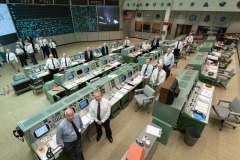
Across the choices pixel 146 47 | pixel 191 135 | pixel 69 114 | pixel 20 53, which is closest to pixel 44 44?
pixel 20 53

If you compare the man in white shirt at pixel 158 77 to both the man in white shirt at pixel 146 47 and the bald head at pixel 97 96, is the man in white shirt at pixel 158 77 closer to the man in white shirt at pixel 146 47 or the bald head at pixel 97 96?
the bald head at pixel 97 96

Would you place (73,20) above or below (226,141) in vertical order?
above

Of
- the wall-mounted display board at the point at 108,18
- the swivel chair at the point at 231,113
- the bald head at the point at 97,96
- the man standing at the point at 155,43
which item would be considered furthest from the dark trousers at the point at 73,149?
the wall-mounted display board at the point at 108,18

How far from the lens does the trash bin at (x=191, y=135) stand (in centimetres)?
368

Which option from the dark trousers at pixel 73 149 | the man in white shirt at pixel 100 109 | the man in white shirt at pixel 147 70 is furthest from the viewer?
the man in white shirt at pixel 147 70

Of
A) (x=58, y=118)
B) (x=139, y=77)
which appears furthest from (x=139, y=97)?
(x=58, y=118)

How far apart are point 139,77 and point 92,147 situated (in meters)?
3.29

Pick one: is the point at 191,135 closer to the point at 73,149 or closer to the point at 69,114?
the point at 73,149

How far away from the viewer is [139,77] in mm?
5805

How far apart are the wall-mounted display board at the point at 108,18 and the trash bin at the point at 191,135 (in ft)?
46.5

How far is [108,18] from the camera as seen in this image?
49.3 feet

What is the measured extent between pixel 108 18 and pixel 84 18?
2.65 meters

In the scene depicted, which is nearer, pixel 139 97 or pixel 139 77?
pixel 139 97

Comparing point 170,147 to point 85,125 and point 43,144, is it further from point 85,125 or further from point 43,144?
point 43,144
